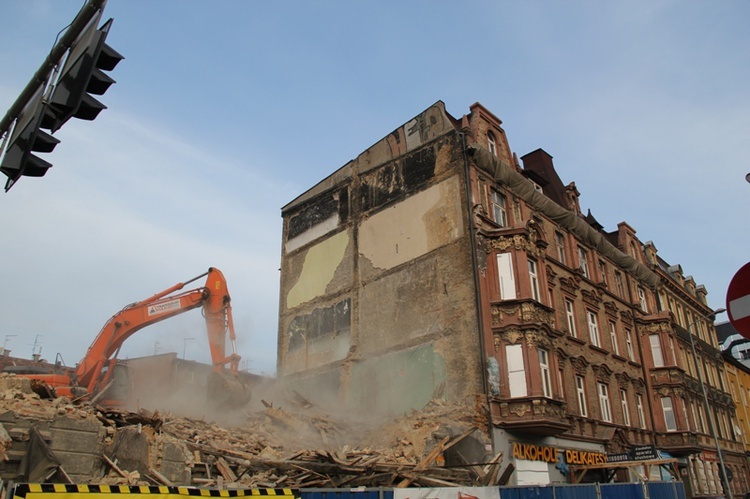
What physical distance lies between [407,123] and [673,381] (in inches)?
779

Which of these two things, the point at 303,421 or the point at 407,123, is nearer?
the point at 303,421

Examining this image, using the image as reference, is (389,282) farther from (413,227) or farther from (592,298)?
(592,298)

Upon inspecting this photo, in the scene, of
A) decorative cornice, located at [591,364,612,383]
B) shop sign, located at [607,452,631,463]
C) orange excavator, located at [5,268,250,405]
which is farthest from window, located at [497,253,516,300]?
orange excavator, located at [5,268,250,405]

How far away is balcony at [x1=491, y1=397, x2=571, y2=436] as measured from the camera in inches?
802

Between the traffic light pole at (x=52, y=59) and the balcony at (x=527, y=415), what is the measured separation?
17.3 m

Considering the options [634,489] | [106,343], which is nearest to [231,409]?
[106,343]

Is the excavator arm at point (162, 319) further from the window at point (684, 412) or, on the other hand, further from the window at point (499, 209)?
the window at point (684, 412)

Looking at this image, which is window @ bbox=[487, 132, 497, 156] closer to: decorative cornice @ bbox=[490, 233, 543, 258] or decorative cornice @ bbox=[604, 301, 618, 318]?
decorative cornice @ bbox=[490, 233, 543, 258]

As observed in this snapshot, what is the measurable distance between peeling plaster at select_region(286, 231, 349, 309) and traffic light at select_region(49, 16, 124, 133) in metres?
22.5

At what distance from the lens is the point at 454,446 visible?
19.6 meters

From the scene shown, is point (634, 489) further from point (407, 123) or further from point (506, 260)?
point (407, 123)

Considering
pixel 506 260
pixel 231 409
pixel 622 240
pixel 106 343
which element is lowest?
pixel 231 409

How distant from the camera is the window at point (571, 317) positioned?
26869 mm

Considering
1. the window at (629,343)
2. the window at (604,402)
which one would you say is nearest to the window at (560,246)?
the window at (604,402)
